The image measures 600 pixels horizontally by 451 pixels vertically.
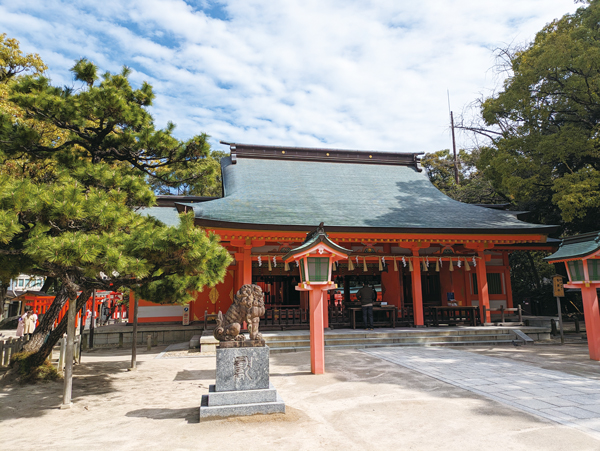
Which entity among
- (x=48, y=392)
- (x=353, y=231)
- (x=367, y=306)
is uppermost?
(x=353, y=231)

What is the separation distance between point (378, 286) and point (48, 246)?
43.6 ft

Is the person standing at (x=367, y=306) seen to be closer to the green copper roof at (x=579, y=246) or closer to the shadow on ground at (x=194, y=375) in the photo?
the green copper roof at (x=579, y=246)

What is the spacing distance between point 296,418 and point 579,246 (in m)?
8.30

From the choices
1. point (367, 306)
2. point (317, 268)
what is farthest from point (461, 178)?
point (317, 268)

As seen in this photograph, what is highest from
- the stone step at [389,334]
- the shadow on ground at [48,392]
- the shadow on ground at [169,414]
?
the stone step at [389,334]

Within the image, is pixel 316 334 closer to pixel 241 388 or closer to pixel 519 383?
pixel 241 388

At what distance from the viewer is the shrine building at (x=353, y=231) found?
1230cm

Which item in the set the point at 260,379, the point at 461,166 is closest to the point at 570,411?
the point at 260,379

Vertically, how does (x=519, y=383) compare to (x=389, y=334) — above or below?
below

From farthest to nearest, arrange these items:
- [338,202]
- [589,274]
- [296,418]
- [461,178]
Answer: [461,178], [338,202], [589,274], [296,418]

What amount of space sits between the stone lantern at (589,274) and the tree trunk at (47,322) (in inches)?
462

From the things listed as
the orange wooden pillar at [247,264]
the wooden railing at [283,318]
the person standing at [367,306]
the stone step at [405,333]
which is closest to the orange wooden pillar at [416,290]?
the stone step at [405,333]

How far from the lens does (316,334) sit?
778 cm

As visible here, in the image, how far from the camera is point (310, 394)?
6109 millimetres
